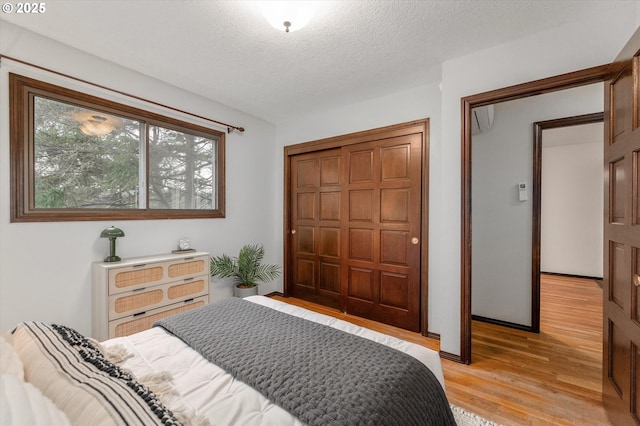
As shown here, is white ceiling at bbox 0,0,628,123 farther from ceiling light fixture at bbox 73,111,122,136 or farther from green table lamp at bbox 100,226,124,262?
green table lamp at bbox 100,226,124,262

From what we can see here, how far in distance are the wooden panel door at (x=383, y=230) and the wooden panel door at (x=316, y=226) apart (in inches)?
6.1

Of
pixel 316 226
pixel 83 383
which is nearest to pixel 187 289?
pixel 316 226

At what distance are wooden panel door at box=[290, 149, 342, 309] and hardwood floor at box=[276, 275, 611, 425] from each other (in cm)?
50

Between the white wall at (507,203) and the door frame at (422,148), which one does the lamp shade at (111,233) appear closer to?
the door frame at (422,148)

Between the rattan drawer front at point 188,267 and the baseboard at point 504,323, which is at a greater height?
the rattan drawer front at point 188,267

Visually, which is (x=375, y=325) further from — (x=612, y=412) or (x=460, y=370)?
(x=612, y=412)

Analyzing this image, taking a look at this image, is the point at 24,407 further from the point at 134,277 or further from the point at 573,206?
the point at 573,206

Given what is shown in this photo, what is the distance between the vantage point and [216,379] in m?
1.13

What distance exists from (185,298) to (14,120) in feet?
6.29

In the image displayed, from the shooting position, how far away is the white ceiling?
1.79 meters

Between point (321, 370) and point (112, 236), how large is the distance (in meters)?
2.25

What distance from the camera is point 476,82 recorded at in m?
2.29

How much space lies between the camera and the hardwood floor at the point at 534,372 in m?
1.72

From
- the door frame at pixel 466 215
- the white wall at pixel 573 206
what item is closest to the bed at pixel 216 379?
the door frame at pixel 466 215
